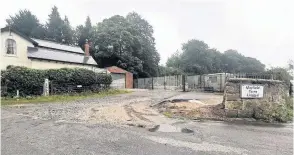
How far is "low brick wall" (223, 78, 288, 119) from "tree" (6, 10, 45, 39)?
48030 millimetres

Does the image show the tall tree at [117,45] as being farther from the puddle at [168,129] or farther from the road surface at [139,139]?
the puddle at [168,129]

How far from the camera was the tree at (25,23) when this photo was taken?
49.7 meters

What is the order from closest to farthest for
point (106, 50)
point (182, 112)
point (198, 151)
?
point (198, 151) < point (182, 112) < point (106, 50)

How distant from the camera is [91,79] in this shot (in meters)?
24.8

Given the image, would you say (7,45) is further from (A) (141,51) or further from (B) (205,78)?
(A) (141,51)

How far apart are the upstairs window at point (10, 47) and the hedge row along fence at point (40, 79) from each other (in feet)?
22.5

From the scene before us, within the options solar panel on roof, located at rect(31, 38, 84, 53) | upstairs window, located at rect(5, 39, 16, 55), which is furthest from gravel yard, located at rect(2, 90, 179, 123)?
solar panel on roof, located at rect(31, 38, 84, 53)

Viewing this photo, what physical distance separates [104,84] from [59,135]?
66.7 ft

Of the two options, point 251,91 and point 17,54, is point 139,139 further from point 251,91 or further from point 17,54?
point 17,54

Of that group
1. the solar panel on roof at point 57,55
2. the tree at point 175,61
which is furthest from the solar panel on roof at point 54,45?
the tree at point 175,61

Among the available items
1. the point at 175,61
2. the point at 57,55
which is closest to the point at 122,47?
the point at 57,55

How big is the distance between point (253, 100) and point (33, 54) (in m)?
24.3

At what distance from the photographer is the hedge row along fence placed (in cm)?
1917

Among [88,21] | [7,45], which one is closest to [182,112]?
[7,45]
